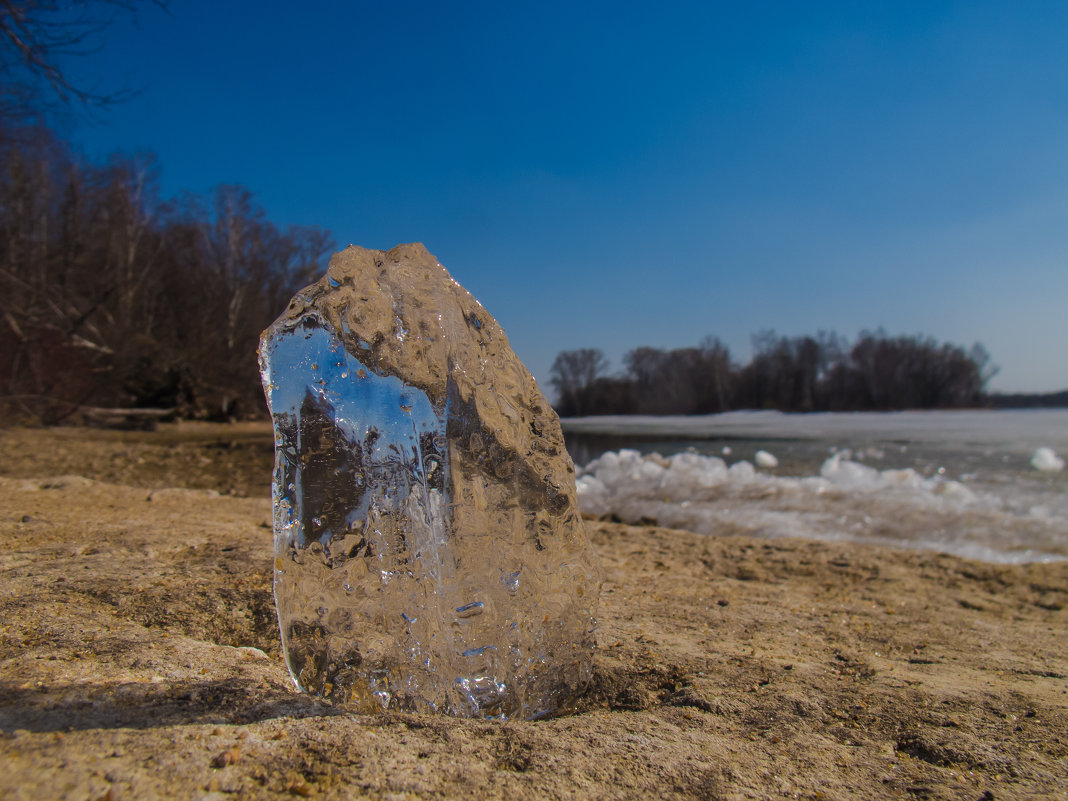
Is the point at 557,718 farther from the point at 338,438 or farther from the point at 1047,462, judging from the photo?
the point at 1047,462

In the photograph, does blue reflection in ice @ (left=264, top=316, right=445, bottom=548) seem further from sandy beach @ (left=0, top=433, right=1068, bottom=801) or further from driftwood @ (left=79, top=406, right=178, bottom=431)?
driftwood @ (left=79, top=406, right=178, bottom=431)

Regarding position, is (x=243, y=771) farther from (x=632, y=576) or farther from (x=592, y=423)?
(x=592, y=423)

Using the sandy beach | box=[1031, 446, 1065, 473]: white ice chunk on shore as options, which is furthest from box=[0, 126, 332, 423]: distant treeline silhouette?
box=[1031, 446, 1065, 473]: white ice chunk on shore

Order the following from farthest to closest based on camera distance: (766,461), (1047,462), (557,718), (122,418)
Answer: (122,418), (766,461), (1047,462), (557,718)

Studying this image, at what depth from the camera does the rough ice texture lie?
63.1 inches

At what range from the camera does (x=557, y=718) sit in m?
1.65

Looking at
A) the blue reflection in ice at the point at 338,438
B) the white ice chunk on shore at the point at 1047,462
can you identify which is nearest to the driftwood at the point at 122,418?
the blue reflection in ice at the point at 338,438

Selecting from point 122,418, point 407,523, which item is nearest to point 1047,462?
point 407,523

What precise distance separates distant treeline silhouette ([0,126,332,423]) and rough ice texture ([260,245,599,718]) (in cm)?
1310

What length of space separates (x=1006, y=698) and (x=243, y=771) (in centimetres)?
204

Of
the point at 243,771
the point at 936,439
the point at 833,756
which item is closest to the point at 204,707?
the point at 243,771

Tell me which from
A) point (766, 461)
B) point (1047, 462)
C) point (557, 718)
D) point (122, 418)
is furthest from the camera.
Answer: point (122, 418)

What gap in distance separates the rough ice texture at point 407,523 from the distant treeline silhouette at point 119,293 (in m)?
13.1

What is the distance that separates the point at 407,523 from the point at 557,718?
0.68m
